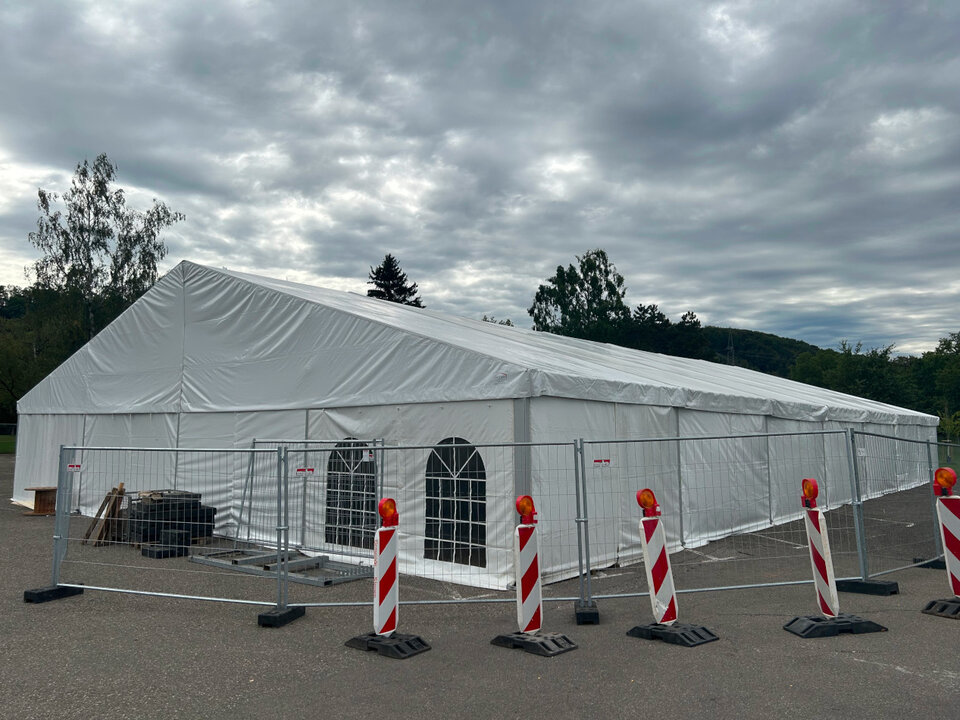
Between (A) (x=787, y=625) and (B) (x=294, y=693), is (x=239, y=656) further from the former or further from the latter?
(A) (x=787, y=625)

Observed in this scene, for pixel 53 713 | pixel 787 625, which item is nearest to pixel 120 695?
pixel 53 713

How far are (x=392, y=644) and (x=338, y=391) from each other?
537cm

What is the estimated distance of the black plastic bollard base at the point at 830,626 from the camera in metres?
5.66

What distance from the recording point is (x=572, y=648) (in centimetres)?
537

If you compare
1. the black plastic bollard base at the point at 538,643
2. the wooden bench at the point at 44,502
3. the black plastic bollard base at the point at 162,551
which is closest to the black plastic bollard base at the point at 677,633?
the black plastic bollard base at the point at 538,643

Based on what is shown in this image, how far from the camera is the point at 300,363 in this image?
10867 mm

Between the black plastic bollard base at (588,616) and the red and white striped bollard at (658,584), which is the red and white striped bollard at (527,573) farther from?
the red and white striped bollard at (658,584)

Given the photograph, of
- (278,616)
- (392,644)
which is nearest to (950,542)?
(392,644)

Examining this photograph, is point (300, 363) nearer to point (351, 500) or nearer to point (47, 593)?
point (351, 500)

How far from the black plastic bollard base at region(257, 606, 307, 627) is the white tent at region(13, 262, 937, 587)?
2.36 meters

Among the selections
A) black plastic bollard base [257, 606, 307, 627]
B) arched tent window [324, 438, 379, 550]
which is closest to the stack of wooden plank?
arched tent window [324, 438, 379, 550]

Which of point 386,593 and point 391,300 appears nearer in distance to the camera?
point 386,593

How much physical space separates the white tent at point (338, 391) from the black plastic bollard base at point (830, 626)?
9.09 feet

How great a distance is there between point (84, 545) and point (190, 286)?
4721mm
